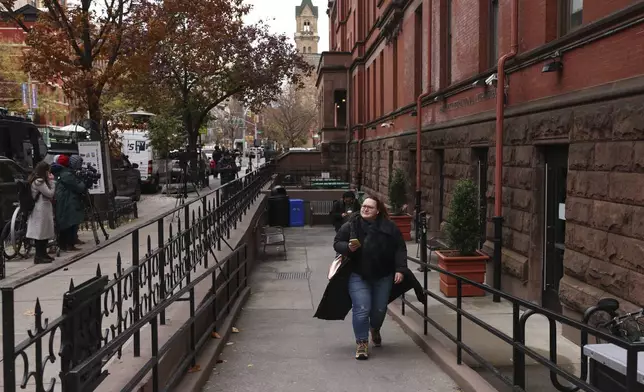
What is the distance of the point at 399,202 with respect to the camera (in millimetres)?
16094

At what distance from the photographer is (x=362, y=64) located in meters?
31.5

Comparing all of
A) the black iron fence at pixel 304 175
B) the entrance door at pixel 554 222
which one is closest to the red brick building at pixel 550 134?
the entrance door at pixel 554 222

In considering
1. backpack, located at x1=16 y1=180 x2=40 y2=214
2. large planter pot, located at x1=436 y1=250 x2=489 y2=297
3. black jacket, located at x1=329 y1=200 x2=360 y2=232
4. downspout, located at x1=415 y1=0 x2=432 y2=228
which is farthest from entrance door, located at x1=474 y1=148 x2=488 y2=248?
backpack, located at x1=16 y1=180 x2=40 y2=214

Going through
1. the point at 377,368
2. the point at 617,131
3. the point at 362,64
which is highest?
the point at 362,64

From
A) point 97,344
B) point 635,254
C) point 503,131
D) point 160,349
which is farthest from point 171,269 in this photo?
point 503,131

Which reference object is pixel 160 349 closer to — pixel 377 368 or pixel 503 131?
pixel 377 368

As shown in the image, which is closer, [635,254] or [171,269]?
[171,269]

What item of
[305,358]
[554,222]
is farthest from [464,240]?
[305,358]

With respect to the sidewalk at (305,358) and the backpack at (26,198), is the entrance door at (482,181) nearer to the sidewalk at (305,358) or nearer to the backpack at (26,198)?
the sidewalk at (305,358)

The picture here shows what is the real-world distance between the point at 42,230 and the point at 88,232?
440 cm

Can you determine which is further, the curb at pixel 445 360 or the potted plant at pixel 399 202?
the potted plant at pixel 399 202

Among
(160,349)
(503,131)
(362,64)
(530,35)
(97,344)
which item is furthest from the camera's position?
(362,64)

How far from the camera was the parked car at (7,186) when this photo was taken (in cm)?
1170

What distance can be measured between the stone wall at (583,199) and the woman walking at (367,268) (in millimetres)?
2015
